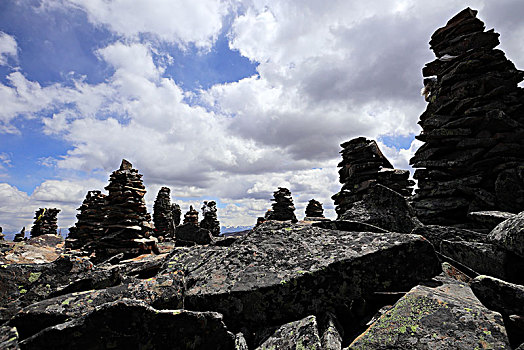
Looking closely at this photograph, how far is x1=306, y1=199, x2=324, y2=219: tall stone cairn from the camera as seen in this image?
3844 cm

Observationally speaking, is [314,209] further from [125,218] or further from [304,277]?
[304,277]

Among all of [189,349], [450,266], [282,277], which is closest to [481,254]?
[450,266]

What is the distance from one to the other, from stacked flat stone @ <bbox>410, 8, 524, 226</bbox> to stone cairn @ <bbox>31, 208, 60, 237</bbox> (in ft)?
192

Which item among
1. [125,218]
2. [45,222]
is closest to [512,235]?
[125,218]

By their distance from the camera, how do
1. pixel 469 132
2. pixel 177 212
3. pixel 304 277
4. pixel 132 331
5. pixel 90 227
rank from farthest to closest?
pixel 177 212 < pixel 90 227 < pixel 469 132 < pixel 304 277 < pixel 132 331

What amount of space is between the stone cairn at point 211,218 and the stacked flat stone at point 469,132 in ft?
120

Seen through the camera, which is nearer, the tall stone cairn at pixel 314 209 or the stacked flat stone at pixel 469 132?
the stacked flat stone at pixel 469 132

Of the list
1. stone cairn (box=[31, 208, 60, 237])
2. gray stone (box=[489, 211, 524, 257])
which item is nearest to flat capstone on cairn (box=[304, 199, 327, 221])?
gray stone (box=[489, 211, 524, 257])

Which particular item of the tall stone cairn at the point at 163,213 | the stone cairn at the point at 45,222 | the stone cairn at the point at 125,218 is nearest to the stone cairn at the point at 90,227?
the stone cairn at the point at 125,218

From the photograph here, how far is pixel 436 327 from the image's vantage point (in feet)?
9.62

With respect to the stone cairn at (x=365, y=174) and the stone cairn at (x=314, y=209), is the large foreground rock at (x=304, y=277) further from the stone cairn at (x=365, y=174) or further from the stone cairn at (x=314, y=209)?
the stone cairn at (x=314, y=209)

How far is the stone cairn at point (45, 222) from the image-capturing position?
46.8m

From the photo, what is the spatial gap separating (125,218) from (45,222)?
45637 millimetres

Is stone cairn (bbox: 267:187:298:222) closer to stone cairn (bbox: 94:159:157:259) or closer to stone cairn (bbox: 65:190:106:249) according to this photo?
stone cairn (bbox: 65:190:106:249)
